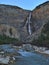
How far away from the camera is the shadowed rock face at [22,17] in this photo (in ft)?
257

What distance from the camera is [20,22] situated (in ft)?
289

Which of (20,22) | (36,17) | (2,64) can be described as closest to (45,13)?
(36,17)

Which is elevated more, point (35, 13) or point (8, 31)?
point (35, 13)

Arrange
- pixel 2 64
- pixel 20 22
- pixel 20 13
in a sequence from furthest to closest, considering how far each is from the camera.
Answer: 1. pixel 20 13
2. pixel 20 22
3. pixel 2 64

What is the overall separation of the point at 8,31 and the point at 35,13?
15.2m

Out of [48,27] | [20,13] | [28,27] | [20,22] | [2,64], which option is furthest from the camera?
[20,13]

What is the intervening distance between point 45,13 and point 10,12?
19.1 meters

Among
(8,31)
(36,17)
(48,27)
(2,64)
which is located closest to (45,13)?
(36,17)

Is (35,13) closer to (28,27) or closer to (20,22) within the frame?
(20,22)

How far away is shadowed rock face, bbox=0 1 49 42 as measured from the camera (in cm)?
7844

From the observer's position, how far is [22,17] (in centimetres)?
9094

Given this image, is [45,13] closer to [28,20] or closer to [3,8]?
[28,20]

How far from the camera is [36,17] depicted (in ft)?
284

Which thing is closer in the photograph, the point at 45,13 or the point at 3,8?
the point at 45,13
